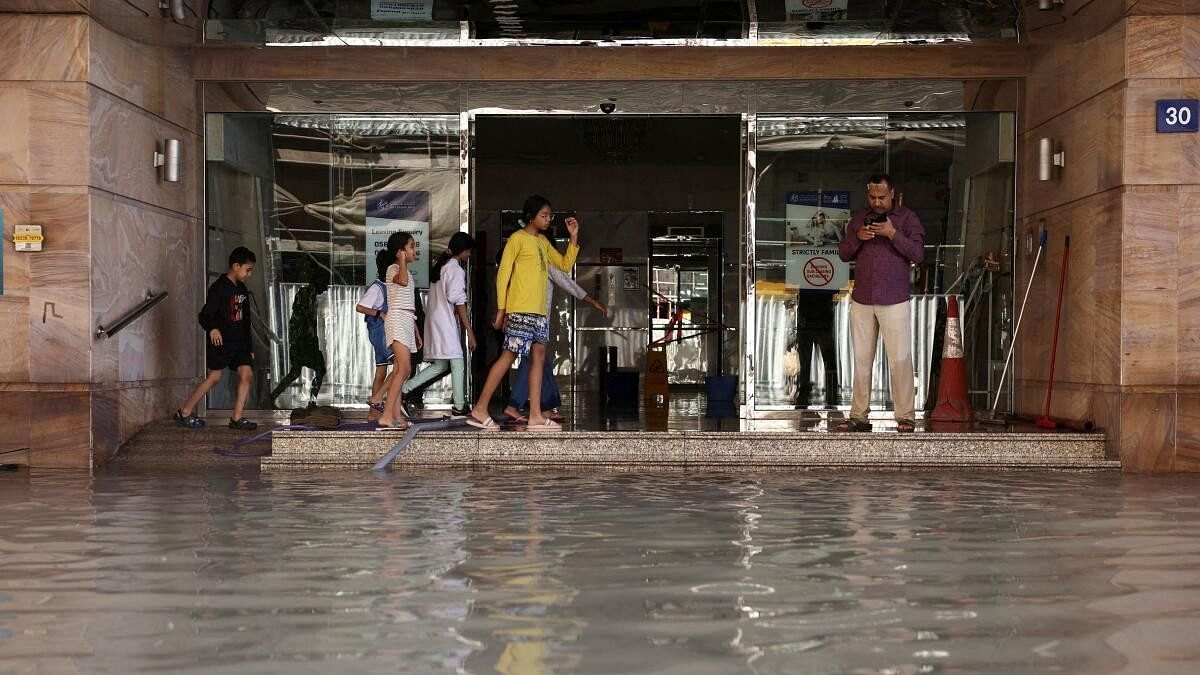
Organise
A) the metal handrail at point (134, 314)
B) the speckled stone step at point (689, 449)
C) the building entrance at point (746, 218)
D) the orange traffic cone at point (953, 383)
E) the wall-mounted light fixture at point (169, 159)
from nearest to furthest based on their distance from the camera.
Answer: the speckled stone step at point (689, 449)
the metal handrail at point (134, 314)
the orange traffic cone at point (953, 383)
the wall-mounted light fixture at point (169, 159)
the building entrance at point (746, 218)

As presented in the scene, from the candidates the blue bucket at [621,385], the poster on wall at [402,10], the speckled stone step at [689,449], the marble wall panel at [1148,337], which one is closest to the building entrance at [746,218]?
the poster on wall at [402,10]

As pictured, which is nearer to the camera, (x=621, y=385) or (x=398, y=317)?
(x=398, y=317)

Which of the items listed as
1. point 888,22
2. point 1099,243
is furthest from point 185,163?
point 1099,243

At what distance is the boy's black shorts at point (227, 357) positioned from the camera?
34.9ft

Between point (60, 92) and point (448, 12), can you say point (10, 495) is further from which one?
point (448, 12)

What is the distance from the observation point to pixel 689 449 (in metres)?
9.19

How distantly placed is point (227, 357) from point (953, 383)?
5380 millimetres

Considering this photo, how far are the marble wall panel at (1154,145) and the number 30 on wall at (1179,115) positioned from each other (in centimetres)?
4

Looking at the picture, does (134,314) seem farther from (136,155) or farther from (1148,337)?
(1148,337)

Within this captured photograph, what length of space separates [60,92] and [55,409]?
2.09m

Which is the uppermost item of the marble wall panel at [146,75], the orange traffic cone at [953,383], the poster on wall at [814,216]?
the marble wall panel at [146,75]

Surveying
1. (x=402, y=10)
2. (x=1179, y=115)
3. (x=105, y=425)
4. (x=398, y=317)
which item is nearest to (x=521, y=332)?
(x=398, y=317)

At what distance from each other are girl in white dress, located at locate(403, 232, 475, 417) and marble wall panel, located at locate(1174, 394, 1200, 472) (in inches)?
195

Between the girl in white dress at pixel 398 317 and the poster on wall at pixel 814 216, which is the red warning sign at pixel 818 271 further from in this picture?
the girl in white dress at pixel 398 317
